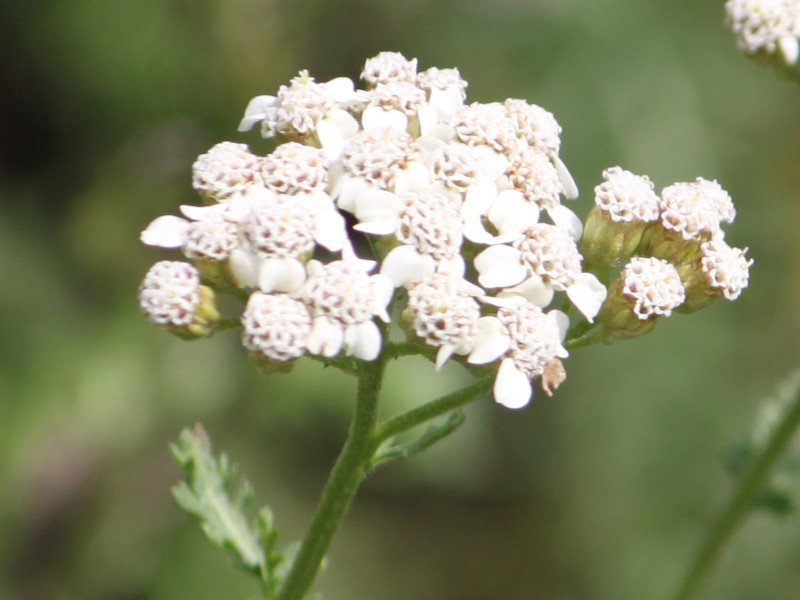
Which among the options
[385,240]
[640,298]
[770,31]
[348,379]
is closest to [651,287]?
[640,298]

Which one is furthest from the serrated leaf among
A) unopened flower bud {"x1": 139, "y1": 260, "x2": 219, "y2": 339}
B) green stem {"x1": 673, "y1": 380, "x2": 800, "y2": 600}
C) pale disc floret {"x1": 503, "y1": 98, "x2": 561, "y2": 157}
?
green stem {"x1": 673, "y1": 380, "x2": 800, "y2": 600}

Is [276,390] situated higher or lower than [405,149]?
lower

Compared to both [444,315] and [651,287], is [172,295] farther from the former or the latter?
[651,287]

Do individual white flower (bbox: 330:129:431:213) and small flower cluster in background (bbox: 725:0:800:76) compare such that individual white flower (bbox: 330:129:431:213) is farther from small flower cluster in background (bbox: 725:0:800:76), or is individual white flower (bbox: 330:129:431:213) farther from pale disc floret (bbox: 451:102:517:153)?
small flower cluster in background (bbox: 725:0:800:76)

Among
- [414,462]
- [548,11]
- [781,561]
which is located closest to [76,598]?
[414,462]

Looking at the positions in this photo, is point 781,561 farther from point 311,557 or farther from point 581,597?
point 311,557
